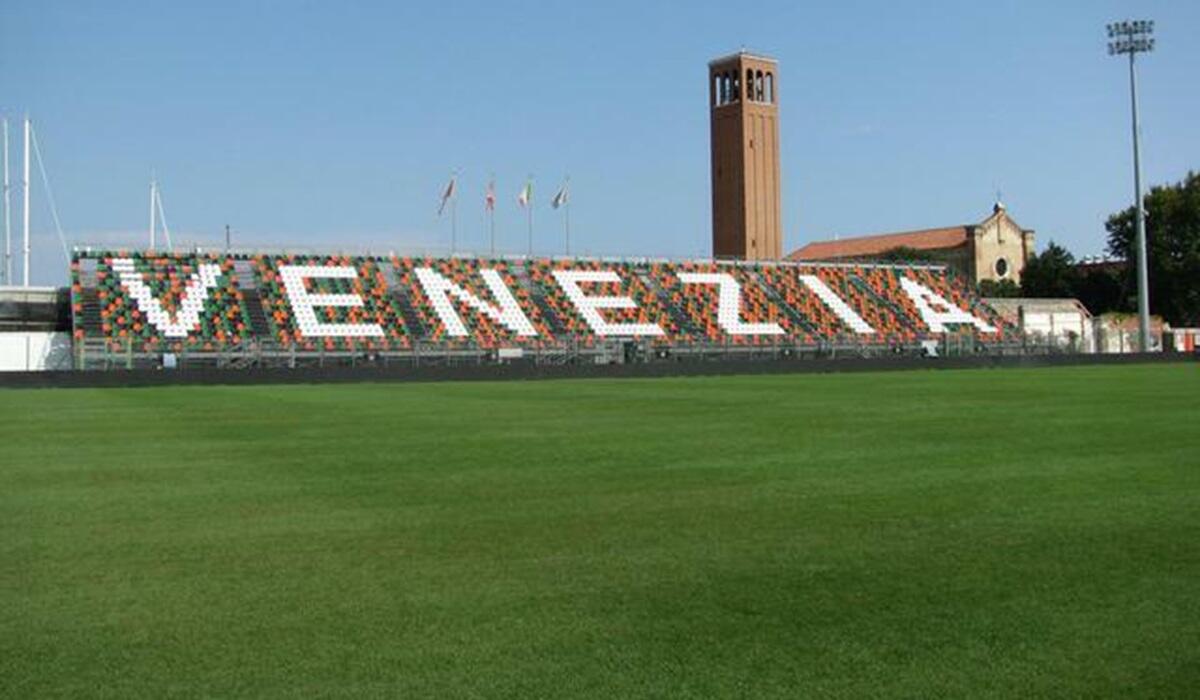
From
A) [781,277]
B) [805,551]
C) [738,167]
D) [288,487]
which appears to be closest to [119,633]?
[805,551]

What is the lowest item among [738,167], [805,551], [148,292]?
[805,551]

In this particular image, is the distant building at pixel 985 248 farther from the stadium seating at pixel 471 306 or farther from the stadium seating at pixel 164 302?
the stadium seating at pixel 164 302

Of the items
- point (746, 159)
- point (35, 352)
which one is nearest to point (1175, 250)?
point (746, 159)

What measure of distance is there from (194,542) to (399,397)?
717 inches

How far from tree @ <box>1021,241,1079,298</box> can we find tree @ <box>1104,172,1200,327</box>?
9427mm

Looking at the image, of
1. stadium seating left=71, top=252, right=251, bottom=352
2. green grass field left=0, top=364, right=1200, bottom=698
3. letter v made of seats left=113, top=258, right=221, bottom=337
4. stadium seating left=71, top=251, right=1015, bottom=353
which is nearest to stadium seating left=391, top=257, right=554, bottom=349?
stadium seating left=71, top=251, right=1015, bottom=353

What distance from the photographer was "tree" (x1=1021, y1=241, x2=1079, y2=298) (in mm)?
95250

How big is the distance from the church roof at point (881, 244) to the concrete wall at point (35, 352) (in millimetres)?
88820

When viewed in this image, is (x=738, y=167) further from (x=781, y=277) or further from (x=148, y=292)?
(x=148, y=292)

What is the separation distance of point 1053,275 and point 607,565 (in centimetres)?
9739

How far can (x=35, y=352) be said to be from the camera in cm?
4459

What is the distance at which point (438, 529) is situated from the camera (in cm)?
827

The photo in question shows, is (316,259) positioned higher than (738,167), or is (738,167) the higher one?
(738,167)

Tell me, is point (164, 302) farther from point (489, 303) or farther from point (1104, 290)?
point (1104, 290)
